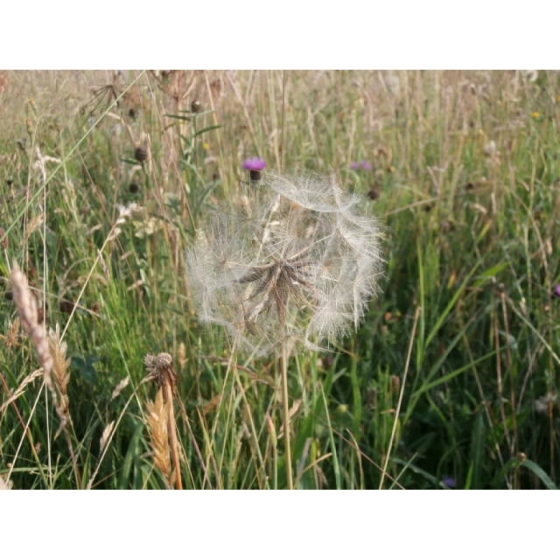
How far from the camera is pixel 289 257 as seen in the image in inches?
50.7

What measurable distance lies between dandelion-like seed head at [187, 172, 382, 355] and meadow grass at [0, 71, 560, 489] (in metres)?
0.26

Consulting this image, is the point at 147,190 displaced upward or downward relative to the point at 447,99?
downward

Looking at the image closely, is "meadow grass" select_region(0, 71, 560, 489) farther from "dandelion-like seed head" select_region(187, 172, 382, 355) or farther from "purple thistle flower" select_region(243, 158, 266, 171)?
"dandelion-like seed head" select_region(187, 172, 382, 355)

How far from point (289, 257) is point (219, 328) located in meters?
0.70

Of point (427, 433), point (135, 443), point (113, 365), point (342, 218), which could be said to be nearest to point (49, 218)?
point (113, 365)

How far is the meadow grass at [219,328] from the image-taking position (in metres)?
1.79

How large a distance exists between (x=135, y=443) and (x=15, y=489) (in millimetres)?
306

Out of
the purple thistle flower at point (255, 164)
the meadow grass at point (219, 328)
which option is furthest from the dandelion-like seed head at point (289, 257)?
the purple thistle flower at point (255, 164)

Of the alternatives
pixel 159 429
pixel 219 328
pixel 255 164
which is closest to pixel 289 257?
pixel 159 429

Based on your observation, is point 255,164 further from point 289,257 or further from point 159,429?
point 159,429

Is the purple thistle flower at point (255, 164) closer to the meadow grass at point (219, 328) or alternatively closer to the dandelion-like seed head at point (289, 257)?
the meadow grass at point (219, 328)

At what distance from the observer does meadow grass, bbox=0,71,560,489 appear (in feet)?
5.88

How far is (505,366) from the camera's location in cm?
212

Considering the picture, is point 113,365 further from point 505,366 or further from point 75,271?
point 505,366
